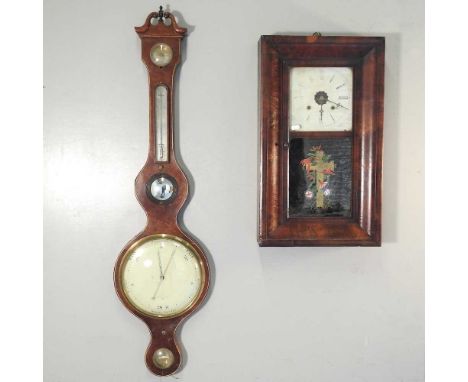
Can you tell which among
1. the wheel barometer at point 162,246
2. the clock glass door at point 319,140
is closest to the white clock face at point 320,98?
the clock glass door at point 319,140

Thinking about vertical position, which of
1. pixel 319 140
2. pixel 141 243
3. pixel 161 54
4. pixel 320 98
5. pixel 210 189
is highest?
pixel 161 54

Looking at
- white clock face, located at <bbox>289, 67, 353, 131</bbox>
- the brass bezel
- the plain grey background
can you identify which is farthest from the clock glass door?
the brass bezel

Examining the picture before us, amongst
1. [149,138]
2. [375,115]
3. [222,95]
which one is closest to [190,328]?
[149,138]

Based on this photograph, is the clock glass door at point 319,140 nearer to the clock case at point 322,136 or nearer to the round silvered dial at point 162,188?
the clock case at point 322,136

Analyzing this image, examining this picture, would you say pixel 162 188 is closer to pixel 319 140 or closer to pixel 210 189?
pixel 210 189

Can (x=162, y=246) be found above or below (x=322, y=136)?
below

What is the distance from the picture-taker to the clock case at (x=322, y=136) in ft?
5.50

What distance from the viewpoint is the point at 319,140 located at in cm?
172

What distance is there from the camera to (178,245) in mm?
1775

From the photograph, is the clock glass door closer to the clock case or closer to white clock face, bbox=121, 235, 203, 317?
the clock case

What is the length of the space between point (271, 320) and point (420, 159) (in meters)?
0.75

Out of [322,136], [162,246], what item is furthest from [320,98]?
[162,246]

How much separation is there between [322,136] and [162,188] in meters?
0.54

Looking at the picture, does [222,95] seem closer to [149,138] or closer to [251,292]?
[149,138]
